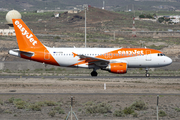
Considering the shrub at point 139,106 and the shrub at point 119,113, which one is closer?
the shrub at point 119,113

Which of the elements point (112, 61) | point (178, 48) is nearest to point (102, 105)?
point (112, 61)

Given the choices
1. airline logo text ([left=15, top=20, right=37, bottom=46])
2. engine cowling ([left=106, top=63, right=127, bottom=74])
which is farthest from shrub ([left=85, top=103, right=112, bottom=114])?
airline logo text ([left=15, top=20, right=37, bottom=46])

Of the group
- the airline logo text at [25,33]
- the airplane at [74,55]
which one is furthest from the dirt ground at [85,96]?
the airline logo text at [25,33]

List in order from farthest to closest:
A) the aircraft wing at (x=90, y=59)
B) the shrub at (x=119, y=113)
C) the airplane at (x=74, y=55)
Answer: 1. the airplane at (x=74, y=55)
2. the aircraft wing at (x=90, y=59)
3. the shrub at (x=119, y=113)

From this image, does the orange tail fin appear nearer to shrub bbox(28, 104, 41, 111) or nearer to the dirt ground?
the dirt ground

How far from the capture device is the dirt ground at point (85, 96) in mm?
21188

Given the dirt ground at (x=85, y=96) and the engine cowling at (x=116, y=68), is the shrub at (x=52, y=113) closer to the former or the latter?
the dirt ground at (x=85, y=96)

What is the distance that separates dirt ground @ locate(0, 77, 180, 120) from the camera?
2119 cm

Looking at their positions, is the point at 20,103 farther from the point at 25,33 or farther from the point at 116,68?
the point at 25,33

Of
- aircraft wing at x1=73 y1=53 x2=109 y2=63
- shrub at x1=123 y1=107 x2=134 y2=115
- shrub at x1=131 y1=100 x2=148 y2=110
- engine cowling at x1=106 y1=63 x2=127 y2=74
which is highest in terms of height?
aircraft wing at x1=73 y1=53 x2=109 y2=63

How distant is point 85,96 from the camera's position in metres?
27.1

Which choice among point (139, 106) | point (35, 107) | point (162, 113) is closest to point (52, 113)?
point (35, 107)

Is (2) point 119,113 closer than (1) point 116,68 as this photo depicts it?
Yes

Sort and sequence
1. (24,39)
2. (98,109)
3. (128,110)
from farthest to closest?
(24,39) → (98,109) → (128,110)
